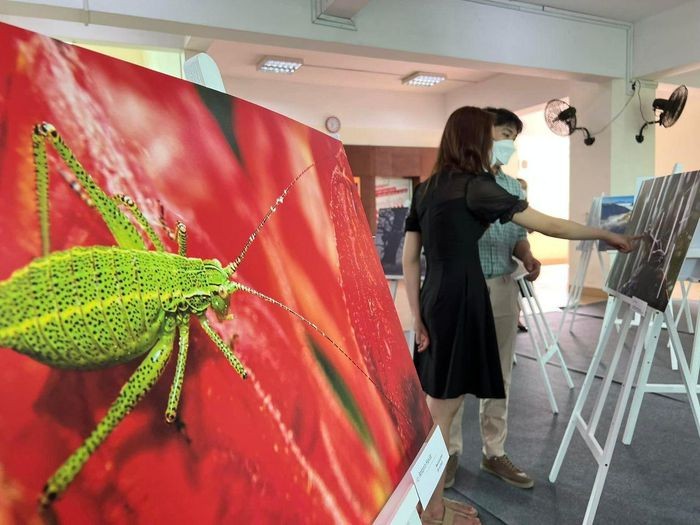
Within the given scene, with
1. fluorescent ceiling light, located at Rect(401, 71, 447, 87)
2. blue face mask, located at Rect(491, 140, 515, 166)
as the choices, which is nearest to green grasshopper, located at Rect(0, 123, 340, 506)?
blue face mask, located at Rect(491, 140, 515, 166)

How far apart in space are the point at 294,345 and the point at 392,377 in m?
0.24

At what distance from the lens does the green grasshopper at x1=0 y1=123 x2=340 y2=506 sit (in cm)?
33

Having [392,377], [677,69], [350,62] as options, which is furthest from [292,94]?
[392,377]

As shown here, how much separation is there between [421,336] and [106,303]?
53.1 inches

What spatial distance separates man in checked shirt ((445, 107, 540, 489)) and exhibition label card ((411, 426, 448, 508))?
1.05 metres

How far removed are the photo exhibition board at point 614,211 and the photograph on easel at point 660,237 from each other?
97.0 inches

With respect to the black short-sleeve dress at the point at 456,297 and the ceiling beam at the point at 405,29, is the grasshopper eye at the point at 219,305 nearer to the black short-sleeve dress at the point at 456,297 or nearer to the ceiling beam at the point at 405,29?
the black short-sleeve dress at the point at 456,297

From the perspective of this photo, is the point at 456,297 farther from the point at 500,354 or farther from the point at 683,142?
the point at 683,142

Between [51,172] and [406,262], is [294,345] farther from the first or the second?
[406,262]

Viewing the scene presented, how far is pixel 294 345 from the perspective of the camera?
1.83ft

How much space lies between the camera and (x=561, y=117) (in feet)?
17.4

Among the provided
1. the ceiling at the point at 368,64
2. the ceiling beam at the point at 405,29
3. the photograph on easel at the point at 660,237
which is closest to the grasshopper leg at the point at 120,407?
the photograph on easel at the point at 660,237

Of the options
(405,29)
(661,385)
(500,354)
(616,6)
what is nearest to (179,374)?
(500,354)

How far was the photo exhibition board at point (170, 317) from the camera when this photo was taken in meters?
0.33
